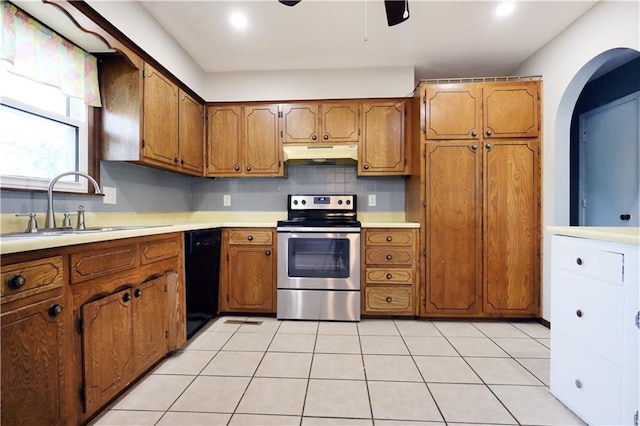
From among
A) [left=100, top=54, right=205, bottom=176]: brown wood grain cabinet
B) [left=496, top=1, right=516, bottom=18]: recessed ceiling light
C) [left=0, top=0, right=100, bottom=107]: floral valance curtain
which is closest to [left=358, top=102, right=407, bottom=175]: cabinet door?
[left=496, top=1, right=516, bottom=18]: recessed ceiling light

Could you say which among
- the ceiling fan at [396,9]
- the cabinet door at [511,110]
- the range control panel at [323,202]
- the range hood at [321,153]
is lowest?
the range control panel at [323,202]

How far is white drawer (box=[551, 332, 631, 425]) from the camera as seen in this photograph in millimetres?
1185

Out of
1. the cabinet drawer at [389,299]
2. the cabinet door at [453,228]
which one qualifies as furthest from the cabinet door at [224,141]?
the cabinet door at [453,228]

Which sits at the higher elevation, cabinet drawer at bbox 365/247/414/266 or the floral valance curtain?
the floral valance curtain

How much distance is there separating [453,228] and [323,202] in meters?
1.31

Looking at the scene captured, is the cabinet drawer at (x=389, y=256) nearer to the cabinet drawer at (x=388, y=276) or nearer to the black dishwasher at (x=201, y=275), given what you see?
the cabinet drawer at (x=388, y=276)

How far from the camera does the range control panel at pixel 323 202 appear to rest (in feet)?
10.2

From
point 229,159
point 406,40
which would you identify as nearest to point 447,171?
point 406,40

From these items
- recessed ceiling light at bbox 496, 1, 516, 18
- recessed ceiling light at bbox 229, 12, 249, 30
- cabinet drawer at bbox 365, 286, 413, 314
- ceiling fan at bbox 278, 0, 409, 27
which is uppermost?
recessed ceiling light at bbox 229, 12, 249, 30

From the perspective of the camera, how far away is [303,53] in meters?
2.70

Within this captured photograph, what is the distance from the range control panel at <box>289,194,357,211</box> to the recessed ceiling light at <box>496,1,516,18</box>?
1885 millimetres

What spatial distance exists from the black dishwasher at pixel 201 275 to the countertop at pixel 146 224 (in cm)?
10

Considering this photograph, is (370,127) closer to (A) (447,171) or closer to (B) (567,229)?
(A) (447,171)

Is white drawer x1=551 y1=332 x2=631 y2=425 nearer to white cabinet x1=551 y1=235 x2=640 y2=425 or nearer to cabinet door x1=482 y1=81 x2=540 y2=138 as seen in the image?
white cabinet x1=551 y1=235 x2=640 y2=425
